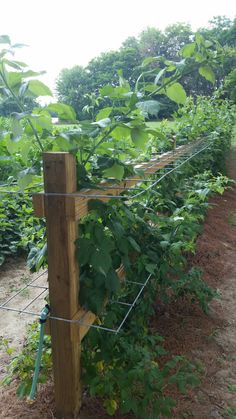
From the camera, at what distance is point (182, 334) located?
3.02 m

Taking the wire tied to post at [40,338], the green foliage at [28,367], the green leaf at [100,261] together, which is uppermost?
the green leaf at [100,261]

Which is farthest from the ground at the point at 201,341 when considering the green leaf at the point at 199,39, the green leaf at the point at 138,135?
the green leaf at the point at 199,39

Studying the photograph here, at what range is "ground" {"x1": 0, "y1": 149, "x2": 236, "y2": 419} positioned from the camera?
2.17 meters

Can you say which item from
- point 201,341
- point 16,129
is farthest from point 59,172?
point 201,341

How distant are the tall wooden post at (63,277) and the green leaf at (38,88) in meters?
0.28

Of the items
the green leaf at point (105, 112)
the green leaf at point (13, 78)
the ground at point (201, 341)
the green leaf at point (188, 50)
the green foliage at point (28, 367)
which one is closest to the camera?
the green leaf at point (13, 78)

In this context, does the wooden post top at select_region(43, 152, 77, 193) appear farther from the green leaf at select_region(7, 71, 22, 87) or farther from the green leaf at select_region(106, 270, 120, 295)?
the green leaf at select_region(106, 270, 120, 295)

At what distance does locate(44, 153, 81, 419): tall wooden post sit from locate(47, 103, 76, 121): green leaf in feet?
0.74

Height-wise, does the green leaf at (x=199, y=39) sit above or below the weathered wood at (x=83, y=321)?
above

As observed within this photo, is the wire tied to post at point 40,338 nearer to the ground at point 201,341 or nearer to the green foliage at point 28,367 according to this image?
the green foliage at point 28,367

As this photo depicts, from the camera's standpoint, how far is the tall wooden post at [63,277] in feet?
5.50

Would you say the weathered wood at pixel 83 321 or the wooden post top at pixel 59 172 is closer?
the wooden post top at pixel 59 172

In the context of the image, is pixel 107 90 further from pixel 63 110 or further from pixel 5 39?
pixel 5 39

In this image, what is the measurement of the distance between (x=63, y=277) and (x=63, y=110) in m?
0.81
